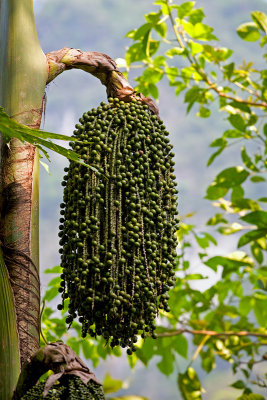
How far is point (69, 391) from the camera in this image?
0.93 metres

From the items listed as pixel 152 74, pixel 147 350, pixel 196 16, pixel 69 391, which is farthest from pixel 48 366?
pixel 152 74

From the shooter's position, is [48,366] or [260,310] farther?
[260,310]

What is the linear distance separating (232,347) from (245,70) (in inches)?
54.9

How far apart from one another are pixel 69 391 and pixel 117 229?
37cm

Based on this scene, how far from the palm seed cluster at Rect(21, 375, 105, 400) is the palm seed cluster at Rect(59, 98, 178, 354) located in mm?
186

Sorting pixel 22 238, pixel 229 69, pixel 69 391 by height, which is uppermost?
pixel 229 69

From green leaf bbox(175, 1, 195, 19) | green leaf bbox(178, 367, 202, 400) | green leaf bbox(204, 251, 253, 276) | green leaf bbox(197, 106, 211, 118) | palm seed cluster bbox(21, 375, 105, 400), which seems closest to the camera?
palm seed cluster bbox(21, 375, 105, 400)

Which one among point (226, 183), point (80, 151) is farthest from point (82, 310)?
point (226, 183)

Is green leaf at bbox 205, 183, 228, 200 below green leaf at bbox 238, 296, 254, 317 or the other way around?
the other way around

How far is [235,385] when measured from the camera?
242 cm

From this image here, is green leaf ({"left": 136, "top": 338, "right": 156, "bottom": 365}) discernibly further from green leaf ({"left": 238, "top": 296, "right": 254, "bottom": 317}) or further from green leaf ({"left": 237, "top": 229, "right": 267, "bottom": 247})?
green leaf ({"left": 237, "top": 229, "right": 267, "bottom": 247})

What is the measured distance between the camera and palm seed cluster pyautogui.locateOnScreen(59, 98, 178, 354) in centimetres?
114

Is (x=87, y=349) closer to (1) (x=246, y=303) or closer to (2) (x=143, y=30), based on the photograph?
(1) (x=246, y=303)

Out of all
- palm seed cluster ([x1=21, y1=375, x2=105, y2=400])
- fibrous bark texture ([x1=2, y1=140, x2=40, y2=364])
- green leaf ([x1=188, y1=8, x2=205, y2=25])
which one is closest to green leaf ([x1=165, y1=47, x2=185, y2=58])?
green leaf ([x1=188, y1=8, x2=205, y2=25])
